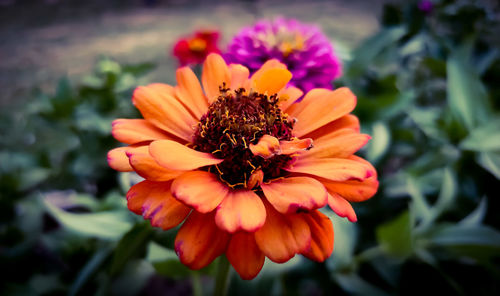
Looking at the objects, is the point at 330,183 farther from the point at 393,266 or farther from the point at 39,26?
the point at 39,26

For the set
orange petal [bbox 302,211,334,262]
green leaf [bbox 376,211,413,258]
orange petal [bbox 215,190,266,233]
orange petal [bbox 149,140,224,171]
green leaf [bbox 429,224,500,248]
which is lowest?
green leaf [bbox 429,224,500,248]

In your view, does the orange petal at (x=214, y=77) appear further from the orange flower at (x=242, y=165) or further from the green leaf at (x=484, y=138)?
the green leaf at (x=484, y=138)

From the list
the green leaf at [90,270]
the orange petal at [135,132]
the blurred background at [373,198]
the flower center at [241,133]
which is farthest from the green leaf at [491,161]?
the green leaf at [90,270]

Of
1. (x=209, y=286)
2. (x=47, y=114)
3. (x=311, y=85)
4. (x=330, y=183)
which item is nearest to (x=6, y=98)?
(x=47, y=114)

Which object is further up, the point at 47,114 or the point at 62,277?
the point at 47,114

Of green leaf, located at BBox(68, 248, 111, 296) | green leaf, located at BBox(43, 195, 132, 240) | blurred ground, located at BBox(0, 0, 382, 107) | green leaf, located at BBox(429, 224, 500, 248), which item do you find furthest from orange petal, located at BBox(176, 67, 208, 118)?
blurred ground, located at BBox(0, 0, 382, 107)

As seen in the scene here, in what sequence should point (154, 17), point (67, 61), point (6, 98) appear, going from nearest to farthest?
point (6, 98)
point (67, 61)
point (154, 17)

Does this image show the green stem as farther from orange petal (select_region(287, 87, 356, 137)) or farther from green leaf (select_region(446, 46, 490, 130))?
green leaf (select_region(446, 46, 490, 130))
